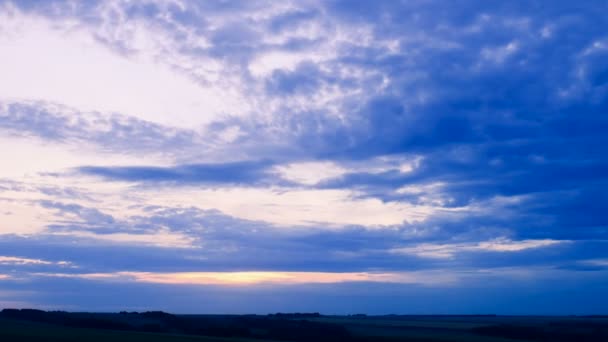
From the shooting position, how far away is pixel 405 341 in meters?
72.3

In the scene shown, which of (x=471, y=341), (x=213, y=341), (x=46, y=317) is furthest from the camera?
(x=46, y=317)

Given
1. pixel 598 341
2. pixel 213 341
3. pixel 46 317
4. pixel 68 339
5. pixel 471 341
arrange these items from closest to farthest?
pixel 68 339, pixel 213 341, pixel 471 341, pixel 598 341, pixel 46 317

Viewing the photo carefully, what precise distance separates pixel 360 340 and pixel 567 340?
90.3ft

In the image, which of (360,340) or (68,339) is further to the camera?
(360,340)

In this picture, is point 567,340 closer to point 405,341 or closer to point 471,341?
point 471,341

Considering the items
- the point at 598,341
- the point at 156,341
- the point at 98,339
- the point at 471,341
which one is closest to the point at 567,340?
the point at 598,341

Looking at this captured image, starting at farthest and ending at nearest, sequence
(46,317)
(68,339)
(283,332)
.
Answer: (46,317) → (283,332) → (68,339)

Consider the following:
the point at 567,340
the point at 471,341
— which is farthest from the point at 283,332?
the point at 567,340

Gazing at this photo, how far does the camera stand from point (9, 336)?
57.2 meters

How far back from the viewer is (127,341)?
57.0m

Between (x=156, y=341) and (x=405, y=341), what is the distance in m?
29.3

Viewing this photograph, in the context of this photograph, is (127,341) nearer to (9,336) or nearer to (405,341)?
(9,336)

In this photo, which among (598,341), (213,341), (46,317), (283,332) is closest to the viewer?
(213,341)

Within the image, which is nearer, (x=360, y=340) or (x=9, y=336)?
(x=9, y=336)
